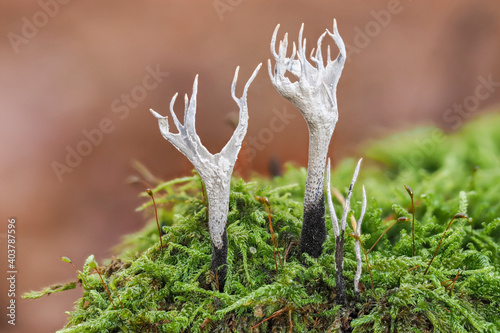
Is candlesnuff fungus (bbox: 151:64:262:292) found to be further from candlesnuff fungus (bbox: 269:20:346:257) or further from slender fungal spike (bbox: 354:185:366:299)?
slender fungal spike (bbox: 354:185:366:299)

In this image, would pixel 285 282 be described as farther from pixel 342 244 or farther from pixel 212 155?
pixel 212 155

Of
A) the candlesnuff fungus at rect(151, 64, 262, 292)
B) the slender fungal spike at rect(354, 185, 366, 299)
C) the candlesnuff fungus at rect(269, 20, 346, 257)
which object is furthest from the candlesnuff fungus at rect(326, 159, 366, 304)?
the candlesnuff fungus at rect(151, 64, 262, 292)

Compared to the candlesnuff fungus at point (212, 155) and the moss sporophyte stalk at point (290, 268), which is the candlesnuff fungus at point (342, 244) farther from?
the candlesnuff fungus at point (212, 155)

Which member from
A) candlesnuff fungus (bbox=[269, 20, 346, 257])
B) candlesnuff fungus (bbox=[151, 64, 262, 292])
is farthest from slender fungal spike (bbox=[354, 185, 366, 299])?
candlesnuff fungus (bbox=[151, 64, 262, 292])

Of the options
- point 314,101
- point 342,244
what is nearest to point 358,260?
point 342,244

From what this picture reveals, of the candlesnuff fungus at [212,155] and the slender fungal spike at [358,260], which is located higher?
the candlesnuff fungus at [212,155]

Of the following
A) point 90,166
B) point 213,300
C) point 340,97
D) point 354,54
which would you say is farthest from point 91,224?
point 354,54

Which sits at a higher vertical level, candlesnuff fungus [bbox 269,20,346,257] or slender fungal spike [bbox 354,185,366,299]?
candlesnuff fungus [bbox 269,20,346,257]

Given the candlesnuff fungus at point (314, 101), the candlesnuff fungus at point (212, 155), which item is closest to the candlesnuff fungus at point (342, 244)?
the candlesnuff fungus at point (314, 101)
